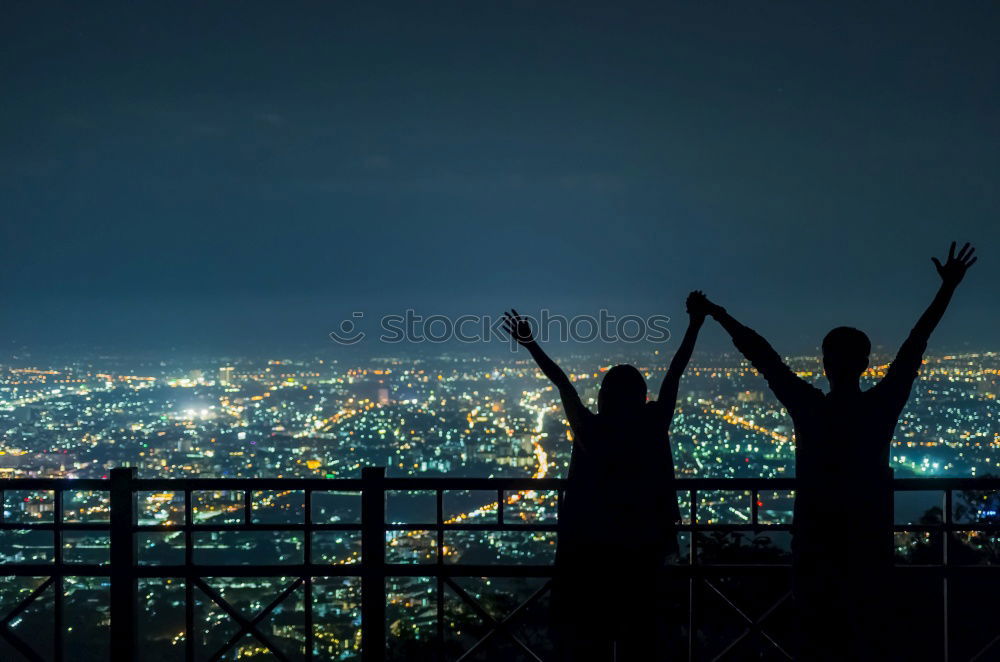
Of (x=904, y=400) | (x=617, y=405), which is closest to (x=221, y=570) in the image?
(x=617, y=405)

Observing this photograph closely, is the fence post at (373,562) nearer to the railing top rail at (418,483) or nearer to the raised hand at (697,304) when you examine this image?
the railing top rail at (418,483)

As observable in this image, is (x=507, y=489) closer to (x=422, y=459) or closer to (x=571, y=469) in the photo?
(x=571, y=469)

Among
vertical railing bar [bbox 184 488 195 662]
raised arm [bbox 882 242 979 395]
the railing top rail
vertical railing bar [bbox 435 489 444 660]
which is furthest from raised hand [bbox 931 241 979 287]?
vertical railing bar [bbox 184 488 195 662]

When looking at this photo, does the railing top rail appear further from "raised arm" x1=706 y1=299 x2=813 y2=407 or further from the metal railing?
"raised arm" x1=706 y1=299 x2=813 y2=407

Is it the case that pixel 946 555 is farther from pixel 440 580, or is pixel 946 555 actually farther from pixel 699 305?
pixel 440 580

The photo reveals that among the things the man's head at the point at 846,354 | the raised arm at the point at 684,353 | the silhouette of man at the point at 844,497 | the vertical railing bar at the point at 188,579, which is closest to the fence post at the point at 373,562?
the vertical railing bar at the point at 188,579

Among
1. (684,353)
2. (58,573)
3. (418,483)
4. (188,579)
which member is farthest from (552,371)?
(58,573)
